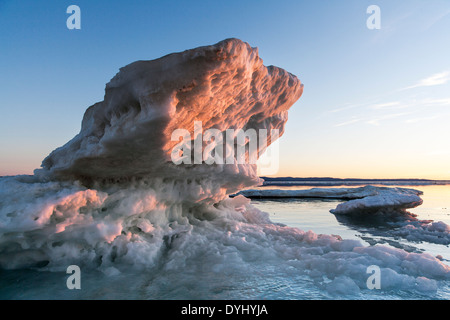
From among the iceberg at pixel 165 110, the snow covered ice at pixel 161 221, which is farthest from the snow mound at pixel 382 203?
the iceberg at pixel 165 110

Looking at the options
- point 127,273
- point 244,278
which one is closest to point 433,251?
point 244,278

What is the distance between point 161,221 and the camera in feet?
15.4

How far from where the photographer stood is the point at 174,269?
3.43 metres

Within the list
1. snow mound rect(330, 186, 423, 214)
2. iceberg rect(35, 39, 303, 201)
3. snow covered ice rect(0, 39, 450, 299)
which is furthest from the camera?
snow mound rect(330, 186, 423, 214)

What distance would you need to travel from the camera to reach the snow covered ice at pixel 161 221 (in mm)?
2977

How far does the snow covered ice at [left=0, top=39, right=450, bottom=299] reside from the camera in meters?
2.98

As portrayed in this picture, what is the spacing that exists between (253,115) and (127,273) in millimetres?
3923

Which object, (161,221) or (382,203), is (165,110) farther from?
(382,203)

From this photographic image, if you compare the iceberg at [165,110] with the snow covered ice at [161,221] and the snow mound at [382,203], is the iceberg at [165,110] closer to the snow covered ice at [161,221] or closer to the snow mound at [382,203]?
the snow covered ice at [161,221]

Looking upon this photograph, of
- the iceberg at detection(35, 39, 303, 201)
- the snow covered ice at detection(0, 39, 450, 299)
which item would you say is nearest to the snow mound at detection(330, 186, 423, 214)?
the snow covered ice at detection(0, 39, 450, 299)

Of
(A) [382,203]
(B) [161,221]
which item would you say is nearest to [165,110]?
(B) [161,221]

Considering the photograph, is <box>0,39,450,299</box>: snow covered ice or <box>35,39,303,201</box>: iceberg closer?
<box>0,39,450,299</box>: snow covered ice

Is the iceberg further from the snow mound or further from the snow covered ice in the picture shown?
the snow mound

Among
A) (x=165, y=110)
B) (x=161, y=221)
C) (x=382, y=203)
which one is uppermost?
(x=165, y=110)
